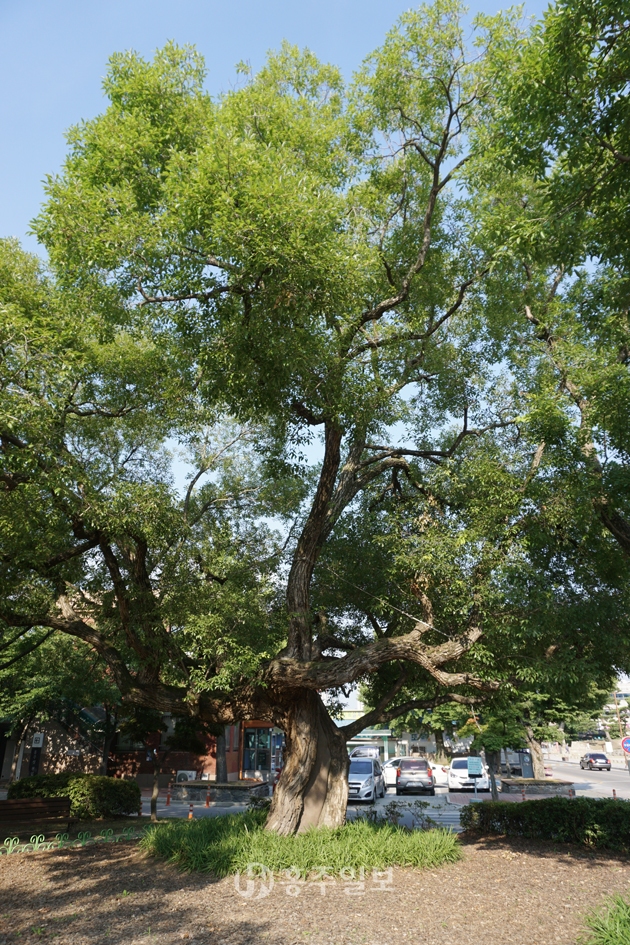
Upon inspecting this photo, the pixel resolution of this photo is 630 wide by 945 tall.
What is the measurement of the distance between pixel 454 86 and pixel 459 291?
375cm

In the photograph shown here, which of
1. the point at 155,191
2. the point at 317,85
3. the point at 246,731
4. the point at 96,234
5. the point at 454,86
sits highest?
the point at 317,85

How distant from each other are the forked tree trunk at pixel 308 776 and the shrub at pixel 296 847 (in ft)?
1.39

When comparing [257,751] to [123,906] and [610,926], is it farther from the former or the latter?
[610,926]

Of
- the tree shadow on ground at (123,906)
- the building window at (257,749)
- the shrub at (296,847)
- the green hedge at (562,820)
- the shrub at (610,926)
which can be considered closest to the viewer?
the shrub at (610,926)

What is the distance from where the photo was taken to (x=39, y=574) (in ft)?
38.5

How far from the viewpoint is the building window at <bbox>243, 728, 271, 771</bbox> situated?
113 ft

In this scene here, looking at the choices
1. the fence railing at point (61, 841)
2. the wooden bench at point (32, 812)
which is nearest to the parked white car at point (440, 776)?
the fence railing at point (61, 841)

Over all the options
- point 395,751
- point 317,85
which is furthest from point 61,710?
point 395,751

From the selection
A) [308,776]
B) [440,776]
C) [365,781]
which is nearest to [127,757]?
[365,781]

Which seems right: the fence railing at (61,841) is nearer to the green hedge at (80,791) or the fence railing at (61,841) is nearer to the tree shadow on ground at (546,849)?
the green hedge at (80,791)

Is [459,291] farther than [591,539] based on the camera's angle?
Yes

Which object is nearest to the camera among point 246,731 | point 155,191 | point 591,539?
point 155,191

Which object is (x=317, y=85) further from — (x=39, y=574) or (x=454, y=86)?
(x=39, y=574)

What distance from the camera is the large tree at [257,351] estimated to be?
9.03 metres
